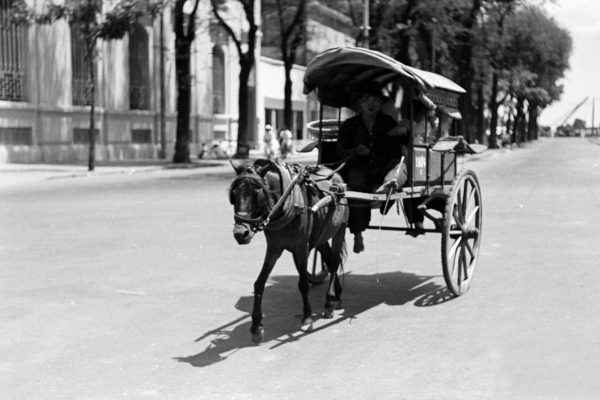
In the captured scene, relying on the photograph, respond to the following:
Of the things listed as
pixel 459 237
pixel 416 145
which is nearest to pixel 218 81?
pixel 459 237

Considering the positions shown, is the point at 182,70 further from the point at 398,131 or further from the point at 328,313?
the point at 328,313

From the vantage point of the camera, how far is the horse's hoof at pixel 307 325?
6539 millimetres

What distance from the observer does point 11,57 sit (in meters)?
30.9

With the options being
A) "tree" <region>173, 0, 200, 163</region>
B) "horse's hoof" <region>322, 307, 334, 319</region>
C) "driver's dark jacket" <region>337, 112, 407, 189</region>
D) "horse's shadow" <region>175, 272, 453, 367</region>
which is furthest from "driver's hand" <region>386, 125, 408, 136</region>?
"tree" <region>173, 0, 200, 163</region>

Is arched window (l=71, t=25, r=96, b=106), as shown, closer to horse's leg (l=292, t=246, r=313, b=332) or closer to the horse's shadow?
the horse's shadow

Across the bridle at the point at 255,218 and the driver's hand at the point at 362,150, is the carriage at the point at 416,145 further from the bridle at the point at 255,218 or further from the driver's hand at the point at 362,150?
the bridle at the point at 255,218

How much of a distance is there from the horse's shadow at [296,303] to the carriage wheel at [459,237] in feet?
0.69

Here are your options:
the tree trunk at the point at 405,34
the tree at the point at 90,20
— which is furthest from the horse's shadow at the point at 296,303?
the tree trunk at the point at 405,34

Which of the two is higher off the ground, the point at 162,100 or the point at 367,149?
the point at 162,100

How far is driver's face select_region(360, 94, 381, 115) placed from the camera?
7.88 metres

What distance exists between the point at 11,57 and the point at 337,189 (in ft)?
87.7

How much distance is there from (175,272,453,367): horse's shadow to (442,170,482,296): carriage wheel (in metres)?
0.21

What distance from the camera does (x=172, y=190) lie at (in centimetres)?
2092

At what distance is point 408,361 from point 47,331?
282 centimetres
